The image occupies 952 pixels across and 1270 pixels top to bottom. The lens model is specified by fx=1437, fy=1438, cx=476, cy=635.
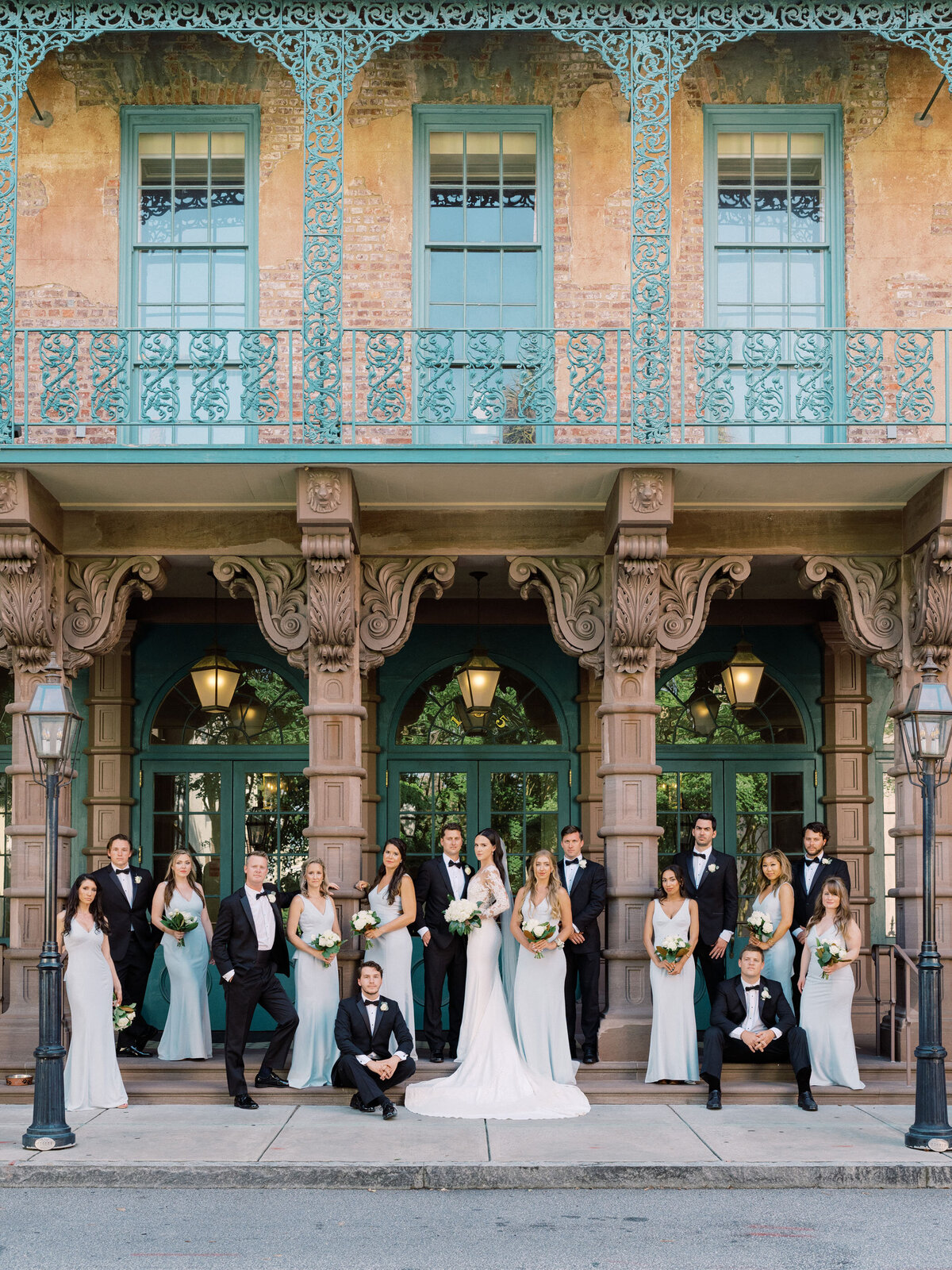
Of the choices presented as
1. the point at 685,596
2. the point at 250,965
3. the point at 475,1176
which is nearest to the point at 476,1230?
the point at 475,1176

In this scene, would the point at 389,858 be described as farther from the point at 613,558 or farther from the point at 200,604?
the point at 200,604

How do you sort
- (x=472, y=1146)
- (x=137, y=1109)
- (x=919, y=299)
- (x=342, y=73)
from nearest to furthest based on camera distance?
(x=472, y=1146), (x=137, y=1109), (x=342, y=73), (x=919, y=299)

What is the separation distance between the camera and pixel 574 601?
12.0 m

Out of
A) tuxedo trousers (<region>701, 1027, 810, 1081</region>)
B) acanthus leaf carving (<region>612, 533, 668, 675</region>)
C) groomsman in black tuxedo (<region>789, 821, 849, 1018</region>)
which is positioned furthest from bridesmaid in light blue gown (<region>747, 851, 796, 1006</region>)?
acanthus leaf carving (<region>612, 533, 668, 675</region>)

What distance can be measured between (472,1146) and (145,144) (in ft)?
28.5

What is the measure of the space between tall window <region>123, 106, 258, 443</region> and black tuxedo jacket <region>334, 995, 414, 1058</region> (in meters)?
4.83

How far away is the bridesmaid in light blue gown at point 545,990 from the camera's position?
1080 centimetres

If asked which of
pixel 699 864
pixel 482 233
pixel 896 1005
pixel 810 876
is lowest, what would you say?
pixel 896 1005

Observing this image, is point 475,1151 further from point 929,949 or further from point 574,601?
point 574,601

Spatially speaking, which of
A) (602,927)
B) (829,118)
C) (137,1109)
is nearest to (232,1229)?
(137,1109)

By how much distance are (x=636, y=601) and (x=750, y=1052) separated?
3.56 metres

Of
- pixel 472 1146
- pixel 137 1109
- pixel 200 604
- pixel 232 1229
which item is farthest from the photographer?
pixel 200 604

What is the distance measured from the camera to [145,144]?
41.0ft

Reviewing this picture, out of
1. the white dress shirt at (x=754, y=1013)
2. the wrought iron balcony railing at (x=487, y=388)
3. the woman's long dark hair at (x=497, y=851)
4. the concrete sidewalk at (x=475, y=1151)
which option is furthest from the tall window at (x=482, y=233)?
the concrete sidewalk at (x=475, y=1151)
